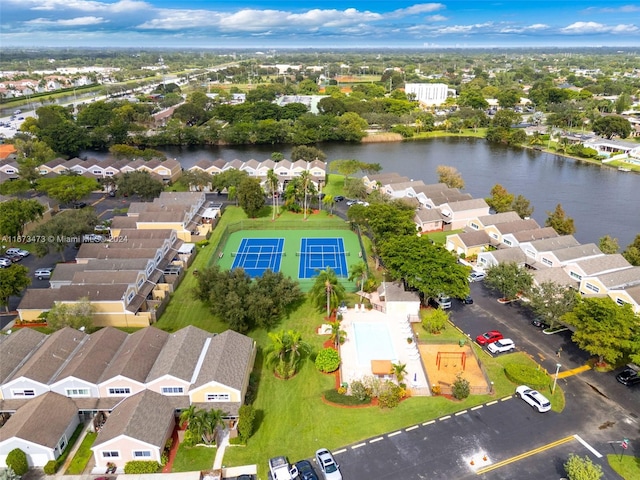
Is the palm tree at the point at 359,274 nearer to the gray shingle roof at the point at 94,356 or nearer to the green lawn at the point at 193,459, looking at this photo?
the gray shingle roof at the point at 94,356

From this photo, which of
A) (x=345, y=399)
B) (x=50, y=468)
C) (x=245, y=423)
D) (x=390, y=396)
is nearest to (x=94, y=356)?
(x=50, y=468)

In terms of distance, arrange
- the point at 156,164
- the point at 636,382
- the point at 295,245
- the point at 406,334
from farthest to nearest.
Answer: the point at 156,164
the point at 295,245
the point at 406,334
the point at 636,382

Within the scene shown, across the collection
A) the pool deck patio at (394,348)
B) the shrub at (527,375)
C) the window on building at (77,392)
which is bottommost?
the pool deck patio at (394,348)

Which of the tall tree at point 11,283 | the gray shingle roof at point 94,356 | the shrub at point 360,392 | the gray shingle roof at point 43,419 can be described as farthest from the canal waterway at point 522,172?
the tall tree at point 11,283

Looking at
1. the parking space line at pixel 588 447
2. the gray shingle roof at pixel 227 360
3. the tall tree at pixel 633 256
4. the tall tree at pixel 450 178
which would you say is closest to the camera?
the parking space line at pixel 588 447

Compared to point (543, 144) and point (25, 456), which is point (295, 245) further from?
point (543, 144)

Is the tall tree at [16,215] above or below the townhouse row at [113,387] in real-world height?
above

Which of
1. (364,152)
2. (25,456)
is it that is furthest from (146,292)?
(364,152)
